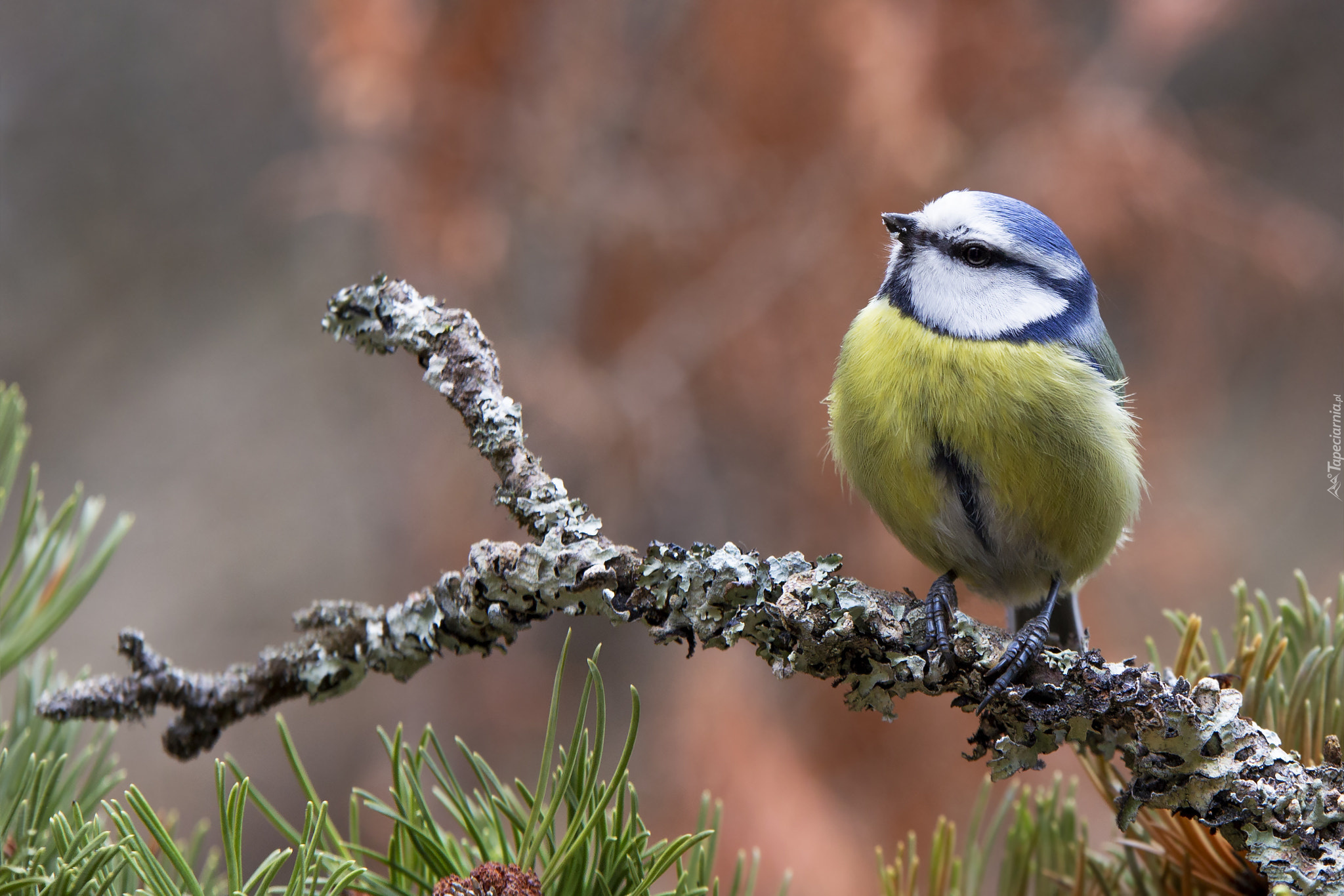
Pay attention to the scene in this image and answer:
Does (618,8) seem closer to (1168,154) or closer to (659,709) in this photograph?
(1168,154)

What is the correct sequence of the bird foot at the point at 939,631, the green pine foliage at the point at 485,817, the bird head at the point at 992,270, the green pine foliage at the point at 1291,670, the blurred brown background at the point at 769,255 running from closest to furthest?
the green pine foliage at the point at 485,817, the bird foot at the point at 939,631, the green pine foliage at the point at 1291,670, the bird head at the point at 992,270, the blurred brown background at the point at 769,255

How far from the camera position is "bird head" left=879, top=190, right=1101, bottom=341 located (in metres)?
1.05

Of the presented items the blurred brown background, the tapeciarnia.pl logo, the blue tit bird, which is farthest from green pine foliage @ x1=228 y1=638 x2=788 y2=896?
the tapeciarnia.pl logo

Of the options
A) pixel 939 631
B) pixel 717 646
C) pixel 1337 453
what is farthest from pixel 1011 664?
pixel 1337 453

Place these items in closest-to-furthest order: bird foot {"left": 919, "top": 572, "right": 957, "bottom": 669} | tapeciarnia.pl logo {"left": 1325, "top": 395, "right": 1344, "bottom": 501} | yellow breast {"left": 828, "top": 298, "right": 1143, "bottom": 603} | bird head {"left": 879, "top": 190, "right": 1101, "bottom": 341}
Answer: bird foot {"left": 919, "top": 572, "right": 957, "bottom": 669}
yellow breast {"left": 828, "top": 298, "right": 1143, "bottom": 603}
bird head {"left": 879, "top": 190, "right": 1101, "bottom": 341}
tapeciarnia.pl logo {"left": 1325, "top": 395, "right": 1344, "bottom": 501}

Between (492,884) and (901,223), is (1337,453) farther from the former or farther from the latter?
(492,884)

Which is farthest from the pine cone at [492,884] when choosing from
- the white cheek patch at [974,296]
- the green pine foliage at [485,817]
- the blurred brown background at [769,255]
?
the blurred brown background at [769,255]

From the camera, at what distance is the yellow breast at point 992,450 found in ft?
3.11

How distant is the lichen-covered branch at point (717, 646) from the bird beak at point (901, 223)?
0.51 m

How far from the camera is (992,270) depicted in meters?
1.08

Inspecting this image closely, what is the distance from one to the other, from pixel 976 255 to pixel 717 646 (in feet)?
2.11

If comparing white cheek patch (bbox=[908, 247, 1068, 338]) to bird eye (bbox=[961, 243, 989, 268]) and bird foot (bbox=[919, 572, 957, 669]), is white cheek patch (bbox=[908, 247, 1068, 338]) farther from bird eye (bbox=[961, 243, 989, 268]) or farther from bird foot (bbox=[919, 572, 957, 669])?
bird foot (bbox=[919, 572, 957, 669])

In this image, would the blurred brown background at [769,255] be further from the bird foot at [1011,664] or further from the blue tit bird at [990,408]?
the bird foot at [1011,664]

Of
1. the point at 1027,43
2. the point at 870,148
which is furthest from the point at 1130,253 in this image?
the point at 870,148
